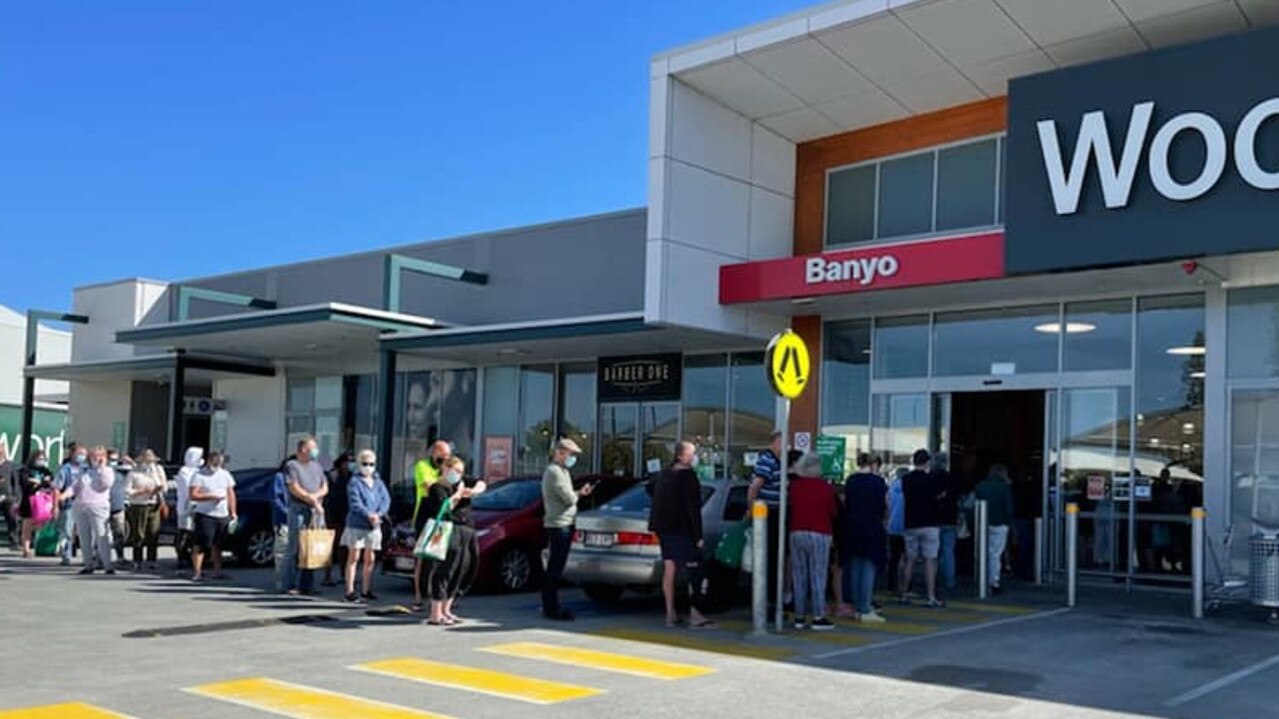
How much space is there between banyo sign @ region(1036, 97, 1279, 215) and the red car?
6.42 meters

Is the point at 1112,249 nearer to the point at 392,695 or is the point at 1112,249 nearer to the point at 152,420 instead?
the point at 392,695

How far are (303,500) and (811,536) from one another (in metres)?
5.85

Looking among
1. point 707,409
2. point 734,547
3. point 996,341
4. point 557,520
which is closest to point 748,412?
point 707,409

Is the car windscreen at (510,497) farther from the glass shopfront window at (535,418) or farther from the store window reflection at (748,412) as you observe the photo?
the glass shopfront window at (535,418)

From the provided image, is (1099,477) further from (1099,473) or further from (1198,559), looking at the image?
(1198,559)

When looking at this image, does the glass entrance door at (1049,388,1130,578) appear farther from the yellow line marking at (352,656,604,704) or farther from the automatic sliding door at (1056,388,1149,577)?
the yellow line marking at (352,656,604,704)

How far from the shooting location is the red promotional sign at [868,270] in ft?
49.6

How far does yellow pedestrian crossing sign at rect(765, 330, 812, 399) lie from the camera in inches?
450

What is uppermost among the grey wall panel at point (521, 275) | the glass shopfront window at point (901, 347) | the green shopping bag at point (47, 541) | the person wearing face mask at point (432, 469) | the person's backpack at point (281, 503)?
the grey wall panel at point (521, 275)

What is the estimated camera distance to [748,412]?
2005cm

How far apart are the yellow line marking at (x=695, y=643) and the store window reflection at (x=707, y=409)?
8.88m

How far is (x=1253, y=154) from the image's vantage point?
1300 cm

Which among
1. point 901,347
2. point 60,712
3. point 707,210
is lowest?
point 60,712

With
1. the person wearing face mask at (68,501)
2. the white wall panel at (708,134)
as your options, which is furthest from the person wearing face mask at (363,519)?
the white wall panel at (708,134)
